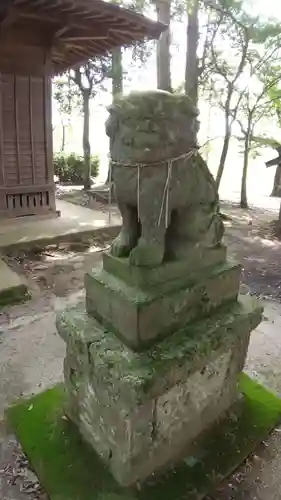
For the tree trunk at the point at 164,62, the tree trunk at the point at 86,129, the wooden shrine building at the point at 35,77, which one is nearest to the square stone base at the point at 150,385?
the wooden shrine building at the point at 35,77

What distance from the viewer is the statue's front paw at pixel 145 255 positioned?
6.09 feet

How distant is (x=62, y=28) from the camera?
6.45m

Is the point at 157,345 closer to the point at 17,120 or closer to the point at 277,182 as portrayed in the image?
the point at 17,120

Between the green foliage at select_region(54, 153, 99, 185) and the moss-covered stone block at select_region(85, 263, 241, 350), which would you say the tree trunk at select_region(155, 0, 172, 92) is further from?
the moss-covered stone block at select_region(85, 263, 241, 350)

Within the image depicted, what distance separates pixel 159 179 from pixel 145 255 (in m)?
0.36

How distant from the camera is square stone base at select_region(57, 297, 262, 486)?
1.84 m

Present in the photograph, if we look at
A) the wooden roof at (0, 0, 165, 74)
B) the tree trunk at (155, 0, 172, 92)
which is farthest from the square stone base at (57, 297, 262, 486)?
the tree trunk at (155, 0, 172, 92)

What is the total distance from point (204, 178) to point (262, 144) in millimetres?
7621

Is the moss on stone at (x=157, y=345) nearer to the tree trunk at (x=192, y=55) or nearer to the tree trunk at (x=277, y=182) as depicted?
the tree trunk at (x=192, y=55)

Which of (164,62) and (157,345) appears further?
(164,62)

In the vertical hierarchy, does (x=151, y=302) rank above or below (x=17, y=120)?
below

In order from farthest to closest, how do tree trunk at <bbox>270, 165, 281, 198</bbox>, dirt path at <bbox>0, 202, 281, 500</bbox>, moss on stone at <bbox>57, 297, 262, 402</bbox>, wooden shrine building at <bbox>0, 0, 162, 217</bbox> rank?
tree trunk at <bbox>270, 165, 281, 198</bbox> < wooden shrine building at <bbox>0, 0, 162, 217</bbox> < dirt path at <bbox>0, 202, 281, 500</bbox> < moss on stone at <bbox>57, 297, 262, 402</bbox>

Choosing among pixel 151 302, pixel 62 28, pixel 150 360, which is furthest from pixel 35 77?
pixel 150 360

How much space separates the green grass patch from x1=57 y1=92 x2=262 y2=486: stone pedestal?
0.24 feet
